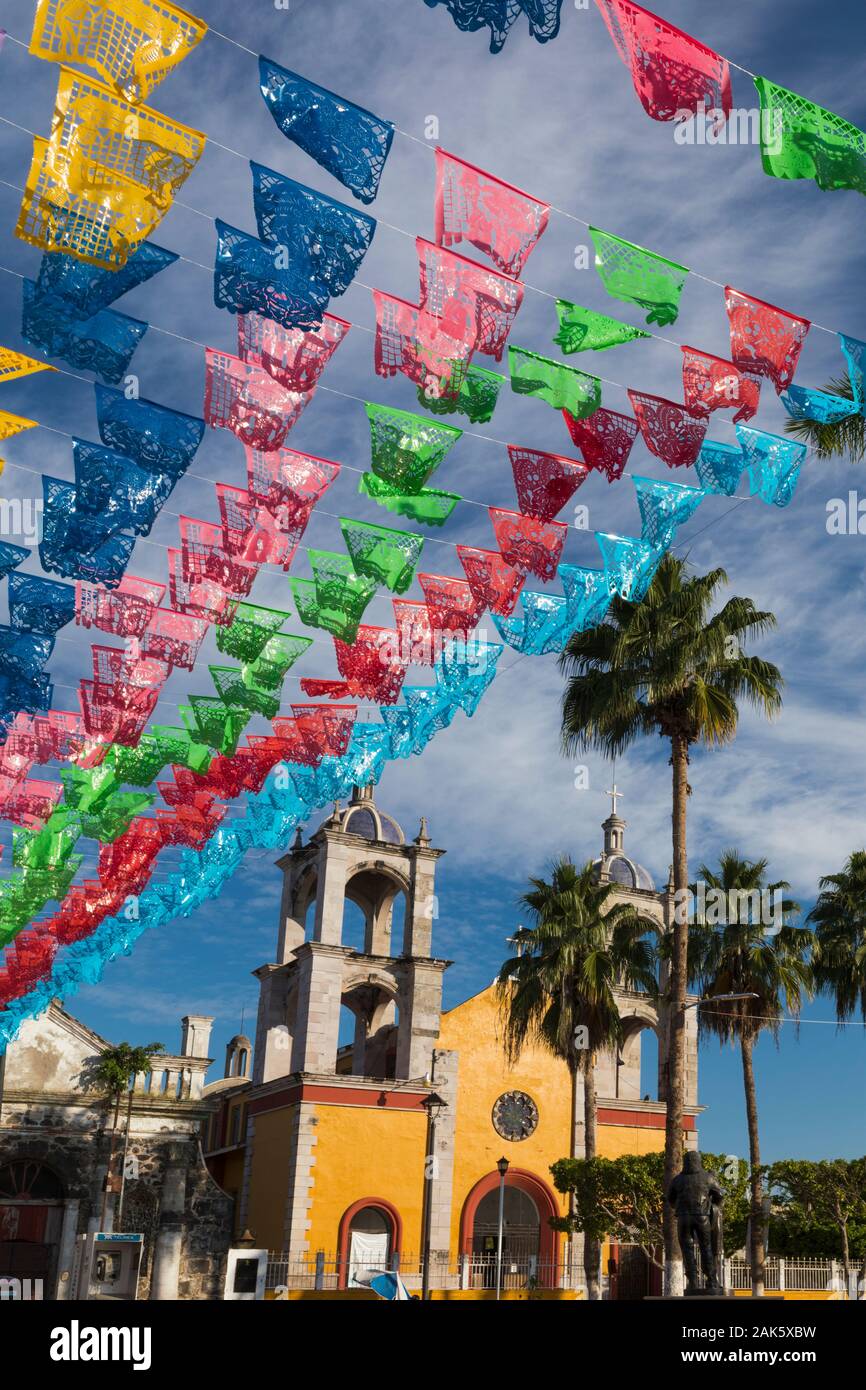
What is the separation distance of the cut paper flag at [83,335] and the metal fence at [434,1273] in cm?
2712

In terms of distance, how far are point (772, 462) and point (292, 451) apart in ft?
17.4

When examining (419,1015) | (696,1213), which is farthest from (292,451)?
(419,1015)

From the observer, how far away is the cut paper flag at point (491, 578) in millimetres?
15354

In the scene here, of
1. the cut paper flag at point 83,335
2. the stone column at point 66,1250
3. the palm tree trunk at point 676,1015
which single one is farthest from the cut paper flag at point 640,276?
the stone column at point 66,1250

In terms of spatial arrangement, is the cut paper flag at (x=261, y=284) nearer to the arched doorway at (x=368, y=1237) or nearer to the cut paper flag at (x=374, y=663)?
the cut paper flag at (x=374, y=663)

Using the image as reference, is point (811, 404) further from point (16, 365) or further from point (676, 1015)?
point (676, 1015)

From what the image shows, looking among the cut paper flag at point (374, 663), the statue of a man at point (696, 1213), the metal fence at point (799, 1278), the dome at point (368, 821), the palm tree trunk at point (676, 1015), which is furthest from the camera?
the dome at point (368, 821)

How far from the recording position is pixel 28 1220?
37.3m

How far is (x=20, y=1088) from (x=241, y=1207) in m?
7.62

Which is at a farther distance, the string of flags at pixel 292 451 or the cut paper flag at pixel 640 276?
the cut paper flag at pixel 640 276

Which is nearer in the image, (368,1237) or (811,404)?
(811,404)

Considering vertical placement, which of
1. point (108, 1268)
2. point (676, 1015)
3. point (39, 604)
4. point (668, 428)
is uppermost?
point (668, 428)

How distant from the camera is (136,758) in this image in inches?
767
